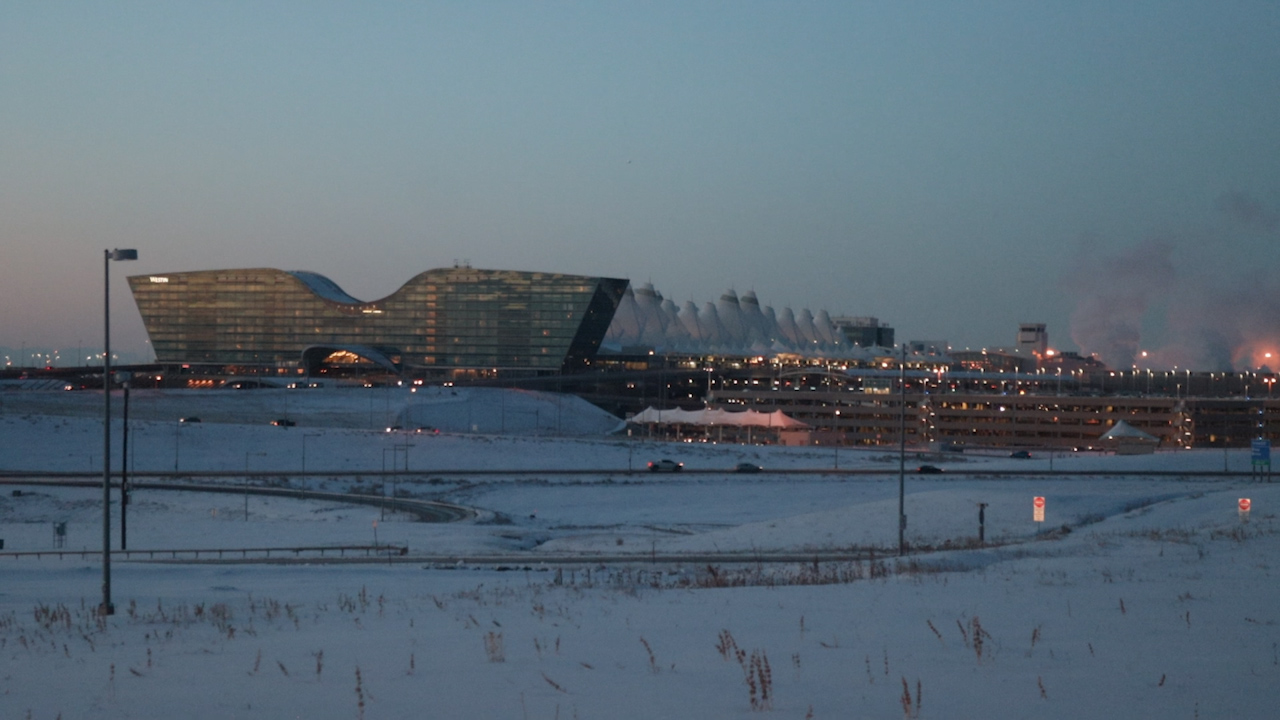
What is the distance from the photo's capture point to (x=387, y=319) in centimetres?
12406

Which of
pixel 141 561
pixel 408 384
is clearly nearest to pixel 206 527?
pixel 141 561

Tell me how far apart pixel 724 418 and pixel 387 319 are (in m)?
59.7

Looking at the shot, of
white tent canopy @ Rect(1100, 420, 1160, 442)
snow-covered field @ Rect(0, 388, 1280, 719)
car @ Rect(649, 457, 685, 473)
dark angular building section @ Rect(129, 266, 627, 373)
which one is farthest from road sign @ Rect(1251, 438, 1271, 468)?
dark angular building section @ Rect(129, 266, 627, 373)

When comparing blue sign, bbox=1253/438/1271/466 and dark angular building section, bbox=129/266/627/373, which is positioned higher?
dark angular building section, bbox=129/266/627/373

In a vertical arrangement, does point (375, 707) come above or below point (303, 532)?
above

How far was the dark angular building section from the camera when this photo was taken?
390ft

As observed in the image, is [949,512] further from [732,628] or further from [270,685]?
[270,685]

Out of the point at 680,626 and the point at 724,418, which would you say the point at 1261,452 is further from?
the point at 724,418

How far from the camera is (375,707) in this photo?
7312 mm

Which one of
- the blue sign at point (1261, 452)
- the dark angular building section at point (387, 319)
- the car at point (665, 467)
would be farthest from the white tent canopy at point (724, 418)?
the dark angular building section at point (387, 319)

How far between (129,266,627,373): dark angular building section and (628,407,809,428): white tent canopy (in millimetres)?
40797

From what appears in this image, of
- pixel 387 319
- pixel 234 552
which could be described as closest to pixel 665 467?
pixel 234 552

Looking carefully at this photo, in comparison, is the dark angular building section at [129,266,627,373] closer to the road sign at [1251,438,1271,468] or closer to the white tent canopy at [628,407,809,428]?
the white tent canopy at [628,407,809,428]

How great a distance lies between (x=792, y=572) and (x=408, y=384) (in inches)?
3359
